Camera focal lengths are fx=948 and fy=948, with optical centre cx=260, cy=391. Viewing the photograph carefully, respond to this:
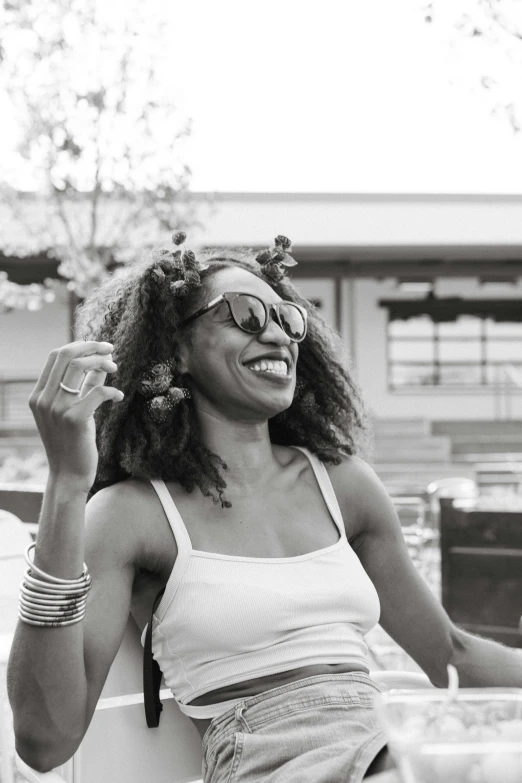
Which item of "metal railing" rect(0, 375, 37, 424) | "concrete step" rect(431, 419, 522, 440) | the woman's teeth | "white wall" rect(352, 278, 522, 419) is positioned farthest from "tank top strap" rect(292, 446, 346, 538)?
"white wall" rect(352, 278, 522, 419)

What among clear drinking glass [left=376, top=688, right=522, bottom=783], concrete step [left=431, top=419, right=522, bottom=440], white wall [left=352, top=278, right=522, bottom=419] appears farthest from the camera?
white wall [left=352, top=278, right=522, bottom=419]

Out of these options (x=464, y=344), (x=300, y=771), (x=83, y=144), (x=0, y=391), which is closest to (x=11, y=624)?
(x=300, y=771)

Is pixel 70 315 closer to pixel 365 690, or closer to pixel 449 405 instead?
pixel 449 405

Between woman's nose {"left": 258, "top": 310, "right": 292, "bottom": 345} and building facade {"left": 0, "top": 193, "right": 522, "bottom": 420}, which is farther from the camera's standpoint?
building facade {"left": 0, "top": 193, "right": 522, "bottom": 420}

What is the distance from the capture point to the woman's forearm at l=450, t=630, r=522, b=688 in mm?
2078

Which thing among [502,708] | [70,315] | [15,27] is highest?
[15,27]

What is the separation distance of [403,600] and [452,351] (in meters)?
18.3

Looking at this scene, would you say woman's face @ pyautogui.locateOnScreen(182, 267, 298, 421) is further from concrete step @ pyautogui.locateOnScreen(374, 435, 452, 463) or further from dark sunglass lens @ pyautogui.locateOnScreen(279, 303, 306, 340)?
concrete step @ pyautogui.locateOnScreen(374, 435, 452, 463)

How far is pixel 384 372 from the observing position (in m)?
19.4

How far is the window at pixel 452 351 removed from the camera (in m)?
19.7

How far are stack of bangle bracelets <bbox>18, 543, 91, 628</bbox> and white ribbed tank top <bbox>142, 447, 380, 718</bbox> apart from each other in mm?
286

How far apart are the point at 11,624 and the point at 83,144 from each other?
18.7 feet

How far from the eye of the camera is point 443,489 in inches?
354

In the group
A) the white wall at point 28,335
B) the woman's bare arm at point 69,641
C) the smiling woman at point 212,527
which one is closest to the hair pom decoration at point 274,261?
the smiling woman at point 212,527
